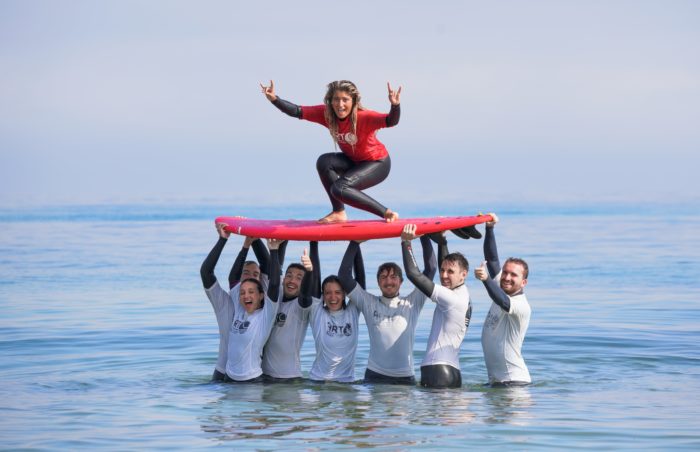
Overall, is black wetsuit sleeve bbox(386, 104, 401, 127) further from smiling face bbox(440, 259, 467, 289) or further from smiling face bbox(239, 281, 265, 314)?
smiling face bbox(239, 281, 265, 314)

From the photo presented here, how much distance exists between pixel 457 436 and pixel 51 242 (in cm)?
2785

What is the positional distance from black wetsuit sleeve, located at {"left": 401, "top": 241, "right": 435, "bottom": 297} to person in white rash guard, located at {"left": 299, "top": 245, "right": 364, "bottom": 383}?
36.6 inches

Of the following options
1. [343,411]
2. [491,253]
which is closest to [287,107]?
[491,253]

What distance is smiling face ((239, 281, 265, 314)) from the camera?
1070 cm

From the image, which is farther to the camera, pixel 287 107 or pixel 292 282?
pixel 292 282

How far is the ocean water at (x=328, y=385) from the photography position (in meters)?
9.27

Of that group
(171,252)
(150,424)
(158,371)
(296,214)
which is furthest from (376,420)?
(296,214)

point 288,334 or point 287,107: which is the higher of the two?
point 287,107

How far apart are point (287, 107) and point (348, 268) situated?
1717 millimetres

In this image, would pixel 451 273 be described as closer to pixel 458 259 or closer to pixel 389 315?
pixel 458 259

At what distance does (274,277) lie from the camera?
1053cm

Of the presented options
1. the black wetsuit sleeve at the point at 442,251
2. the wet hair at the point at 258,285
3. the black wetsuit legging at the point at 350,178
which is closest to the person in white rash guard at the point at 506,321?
the black wetsuit sleeve at the point at 442,251

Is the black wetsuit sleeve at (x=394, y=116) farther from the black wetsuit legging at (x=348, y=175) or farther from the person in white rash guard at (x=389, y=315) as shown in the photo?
the person in white rash guard at (x=389, y=315)

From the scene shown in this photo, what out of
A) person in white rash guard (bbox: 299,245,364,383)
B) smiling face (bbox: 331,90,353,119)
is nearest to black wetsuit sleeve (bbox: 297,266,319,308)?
person in white rash guard (bbox: 299,245,364,383)
